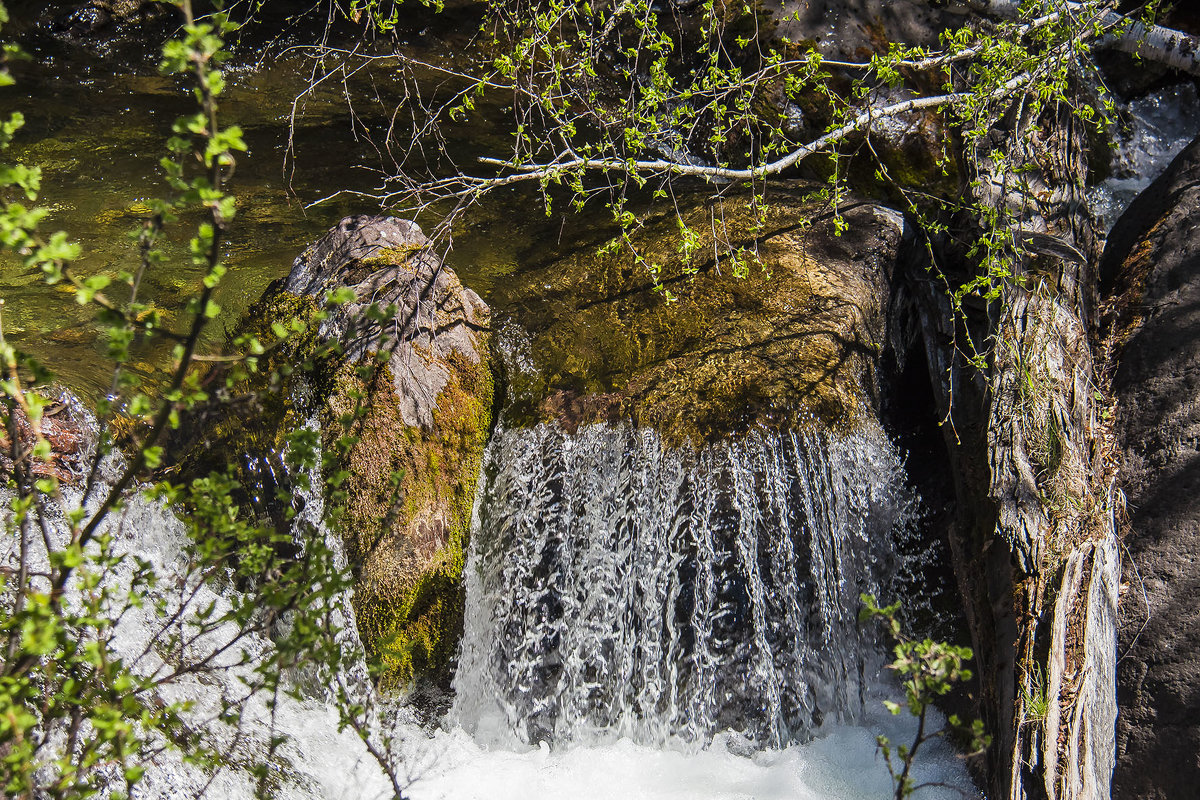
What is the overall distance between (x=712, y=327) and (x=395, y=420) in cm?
173

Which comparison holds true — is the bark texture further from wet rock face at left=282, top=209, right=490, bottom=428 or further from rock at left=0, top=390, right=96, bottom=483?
rock at left=0, top=390, right=96, bottom=483

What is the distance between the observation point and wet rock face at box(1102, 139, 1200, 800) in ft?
10.4

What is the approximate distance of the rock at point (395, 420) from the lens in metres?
3.93

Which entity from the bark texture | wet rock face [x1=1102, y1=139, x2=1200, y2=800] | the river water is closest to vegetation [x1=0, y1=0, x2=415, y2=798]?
the river water

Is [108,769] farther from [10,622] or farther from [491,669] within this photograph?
[10,622]

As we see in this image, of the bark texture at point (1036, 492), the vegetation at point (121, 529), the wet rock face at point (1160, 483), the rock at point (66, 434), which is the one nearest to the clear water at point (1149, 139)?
the wet rock face at point (1160, 483)

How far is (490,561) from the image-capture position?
4113 millimetres

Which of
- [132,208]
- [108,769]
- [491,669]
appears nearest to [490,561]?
[491,669]

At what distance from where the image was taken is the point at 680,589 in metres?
3.91

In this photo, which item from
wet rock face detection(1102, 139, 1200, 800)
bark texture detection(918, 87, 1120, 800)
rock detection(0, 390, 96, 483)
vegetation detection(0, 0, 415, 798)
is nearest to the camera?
vegetation detection(0, 0, 415, 798)

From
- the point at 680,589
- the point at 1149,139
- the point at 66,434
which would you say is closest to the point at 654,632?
the point at 680,589

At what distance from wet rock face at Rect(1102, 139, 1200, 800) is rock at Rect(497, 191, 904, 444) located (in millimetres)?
1210

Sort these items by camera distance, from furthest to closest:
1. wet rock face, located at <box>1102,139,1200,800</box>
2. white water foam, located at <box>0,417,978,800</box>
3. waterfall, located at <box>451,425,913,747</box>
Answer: waterfall, located at <box>451,425,913,747</box> → white water foam, located at <box>0,417,978,800</box> → wet rock face, located at <box>1102,139,1200,800</box>

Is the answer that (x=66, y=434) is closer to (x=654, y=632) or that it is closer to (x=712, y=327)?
(x=654, y=632)
